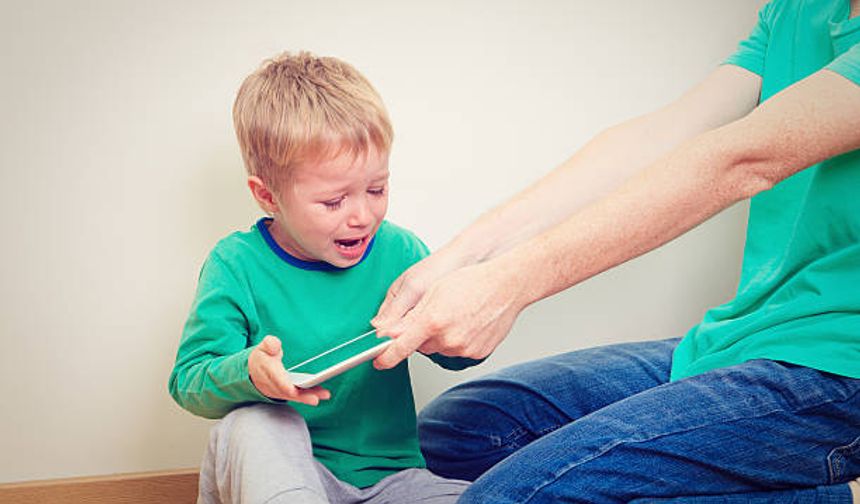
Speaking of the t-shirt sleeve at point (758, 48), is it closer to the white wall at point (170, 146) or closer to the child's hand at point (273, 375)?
the white wall at point (170, 146)

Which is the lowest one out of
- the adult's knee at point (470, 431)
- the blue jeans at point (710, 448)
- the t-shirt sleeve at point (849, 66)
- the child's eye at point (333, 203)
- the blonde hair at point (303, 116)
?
the adult's knee at point (470, 431)

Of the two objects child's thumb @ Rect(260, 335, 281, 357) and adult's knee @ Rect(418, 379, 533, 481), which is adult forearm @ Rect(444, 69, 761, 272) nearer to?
adult's knee @ Rect(418, 379, 533, 481)

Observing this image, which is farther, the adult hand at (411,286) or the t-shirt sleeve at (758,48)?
the t-shirt sleeve at (758,48)

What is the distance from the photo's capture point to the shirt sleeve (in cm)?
92

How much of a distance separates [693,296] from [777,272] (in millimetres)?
659

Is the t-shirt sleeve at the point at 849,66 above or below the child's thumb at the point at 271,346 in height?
above

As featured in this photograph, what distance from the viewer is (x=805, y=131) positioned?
32.7 inches

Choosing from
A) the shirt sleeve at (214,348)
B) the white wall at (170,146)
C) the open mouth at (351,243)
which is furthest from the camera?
the white wall at (170,146)

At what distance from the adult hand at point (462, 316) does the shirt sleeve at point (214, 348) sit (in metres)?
0.18

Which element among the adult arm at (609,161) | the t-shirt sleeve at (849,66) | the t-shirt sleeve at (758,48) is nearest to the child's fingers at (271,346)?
the adult arm at (609,161)

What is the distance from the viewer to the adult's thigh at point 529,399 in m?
1.13

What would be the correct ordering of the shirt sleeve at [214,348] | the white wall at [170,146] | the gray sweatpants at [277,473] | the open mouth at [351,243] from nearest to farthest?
1. the gray sweatpants at [277,473]
2. the shirt sleeve at [214,348]
3. the open mouth at [351,243]
4. the white wall at [170,146]

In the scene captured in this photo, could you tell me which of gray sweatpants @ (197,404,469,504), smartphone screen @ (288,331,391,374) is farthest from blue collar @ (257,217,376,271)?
gray sweatpants @ (197,404,469,504)

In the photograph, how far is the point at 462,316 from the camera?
2.84ft
